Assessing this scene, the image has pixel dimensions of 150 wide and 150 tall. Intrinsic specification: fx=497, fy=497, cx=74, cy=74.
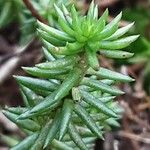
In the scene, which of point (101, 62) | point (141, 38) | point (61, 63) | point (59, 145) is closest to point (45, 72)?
point (61, 63)

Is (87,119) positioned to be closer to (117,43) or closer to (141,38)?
(117,43)

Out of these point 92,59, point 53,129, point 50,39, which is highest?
point 50,39

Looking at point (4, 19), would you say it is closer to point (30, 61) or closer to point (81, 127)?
point (30, 61)

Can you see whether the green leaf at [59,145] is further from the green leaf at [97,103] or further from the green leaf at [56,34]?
the green leaf at [56,34]

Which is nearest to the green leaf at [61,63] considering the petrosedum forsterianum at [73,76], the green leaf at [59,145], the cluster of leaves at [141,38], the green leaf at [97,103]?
the petrosedum forsterianum at [73,76]

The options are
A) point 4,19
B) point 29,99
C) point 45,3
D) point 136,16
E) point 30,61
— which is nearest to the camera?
point 29,99

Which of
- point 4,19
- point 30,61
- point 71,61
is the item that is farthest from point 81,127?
point 30,61
